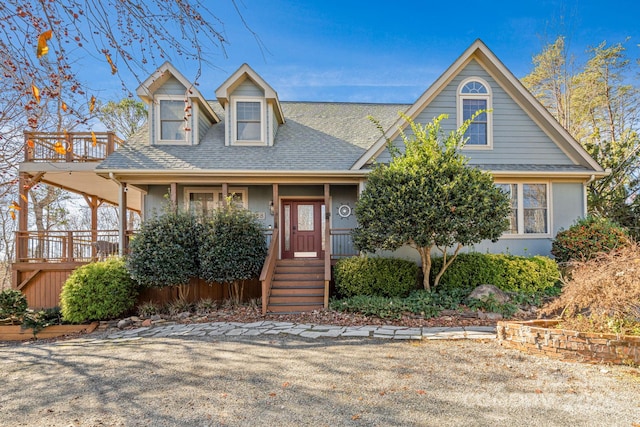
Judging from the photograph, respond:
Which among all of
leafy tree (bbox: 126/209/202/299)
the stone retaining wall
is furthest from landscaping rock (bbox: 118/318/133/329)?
the stone retaining wall

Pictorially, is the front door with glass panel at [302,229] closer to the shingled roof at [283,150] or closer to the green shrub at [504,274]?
the shingled roof at [283,150]

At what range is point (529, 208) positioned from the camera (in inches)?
432

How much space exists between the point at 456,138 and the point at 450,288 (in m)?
→ 3.74

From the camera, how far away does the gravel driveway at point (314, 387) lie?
3471 millimetres

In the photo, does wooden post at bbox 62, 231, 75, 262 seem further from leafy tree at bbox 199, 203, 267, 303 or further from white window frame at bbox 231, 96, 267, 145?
white window frame at bbox 231, 96, 267, 145

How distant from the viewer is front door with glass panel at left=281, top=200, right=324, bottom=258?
1197 cm

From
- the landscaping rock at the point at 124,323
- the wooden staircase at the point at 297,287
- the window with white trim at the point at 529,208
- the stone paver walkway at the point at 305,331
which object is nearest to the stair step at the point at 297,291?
the wooden staircase at the point at 297,287

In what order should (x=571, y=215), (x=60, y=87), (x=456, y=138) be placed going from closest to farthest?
(x=60, y=87) → (x=456, y=138) → (x=571, y=215)

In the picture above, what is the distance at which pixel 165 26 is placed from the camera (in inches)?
122

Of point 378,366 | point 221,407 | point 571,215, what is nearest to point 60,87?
point 221,407

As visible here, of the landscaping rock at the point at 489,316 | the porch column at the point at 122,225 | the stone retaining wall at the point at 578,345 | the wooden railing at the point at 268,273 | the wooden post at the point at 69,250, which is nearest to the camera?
the stone retaining wall at the point at 578,345

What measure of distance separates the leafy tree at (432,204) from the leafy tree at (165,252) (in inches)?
167

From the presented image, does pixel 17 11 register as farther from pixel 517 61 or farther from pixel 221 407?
pixel 517 61

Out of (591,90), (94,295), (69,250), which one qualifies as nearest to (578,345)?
(94,295)
